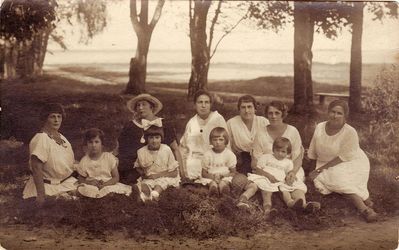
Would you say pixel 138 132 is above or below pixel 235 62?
below

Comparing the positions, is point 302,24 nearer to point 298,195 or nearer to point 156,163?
point 298,195

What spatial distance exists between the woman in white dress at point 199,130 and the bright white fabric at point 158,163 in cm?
15

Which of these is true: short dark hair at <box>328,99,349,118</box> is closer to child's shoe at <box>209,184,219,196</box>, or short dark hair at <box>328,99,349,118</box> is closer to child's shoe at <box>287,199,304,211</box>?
child's shoe at <box>287,199,304,211</box>

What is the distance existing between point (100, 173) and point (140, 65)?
1177 millimetres

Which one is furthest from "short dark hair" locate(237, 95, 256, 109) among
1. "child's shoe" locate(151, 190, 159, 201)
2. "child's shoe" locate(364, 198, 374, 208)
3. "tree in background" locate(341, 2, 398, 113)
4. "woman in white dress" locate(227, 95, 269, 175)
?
"child's shoe" locate(364, 198, 374, 208)

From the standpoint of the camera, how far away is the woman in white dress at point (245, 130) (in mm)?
5203

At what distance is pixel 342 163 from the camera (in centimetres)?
526

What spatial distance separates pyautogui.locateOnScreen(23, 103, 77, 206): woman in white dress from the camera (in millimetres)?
5047

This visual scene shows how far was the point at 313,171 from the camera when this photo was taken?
529 cm

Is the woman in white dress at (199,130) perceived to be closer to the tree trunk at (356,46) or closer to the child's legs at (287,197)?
the child's legs at (287,197)

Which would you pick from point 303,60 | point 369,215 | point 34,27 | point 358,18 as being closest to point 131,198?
point 34,27

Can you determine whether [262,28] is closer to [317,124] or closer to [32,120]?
[317,124]

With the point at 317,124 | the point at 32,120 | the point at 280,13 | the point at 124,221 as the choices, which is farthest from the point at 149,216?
the point at 280,13

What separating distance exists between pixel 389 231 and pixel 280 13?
251 cm
